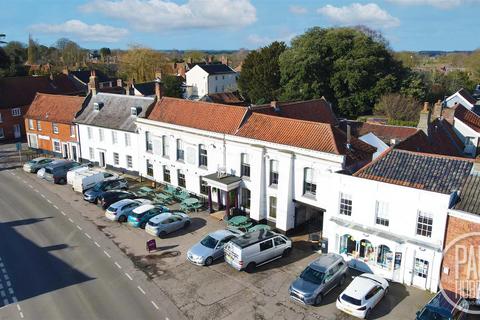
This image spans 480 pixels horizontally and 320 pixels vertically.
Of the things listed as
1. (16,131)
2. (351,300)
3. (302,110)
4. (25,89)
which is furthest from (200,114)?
(25,89)

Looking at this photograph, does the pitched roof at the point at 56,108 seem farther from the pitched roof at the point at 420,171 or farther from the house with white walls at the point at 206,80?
the house with white walls at the point at 206,80

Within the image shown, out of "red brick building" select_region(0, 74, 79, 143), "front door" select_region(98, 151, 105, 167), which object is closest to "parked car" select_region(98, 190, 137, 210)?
"front door" select_region(98, 151, 105, 167)

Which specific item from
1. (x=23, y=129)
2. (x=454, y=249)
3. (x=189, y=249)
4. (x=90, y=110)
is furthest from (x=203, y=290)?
(x=23, y=129)

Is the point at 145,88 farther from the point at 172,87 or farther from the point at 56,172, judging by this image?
the point at 56,172

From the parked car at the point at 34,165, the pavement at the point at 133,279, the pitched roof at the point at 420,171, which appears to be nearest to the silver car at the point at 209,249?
the pavement at the point at 133,279

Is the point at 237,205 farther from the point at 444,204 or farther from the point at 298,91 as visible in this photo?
the point at 298,91

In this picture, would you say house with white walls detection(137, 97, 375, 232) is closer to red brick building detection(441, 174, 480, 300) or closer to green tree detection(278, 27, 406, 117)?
red brick building detection(441, 174, 480, 300)
